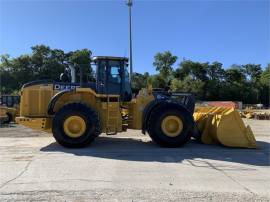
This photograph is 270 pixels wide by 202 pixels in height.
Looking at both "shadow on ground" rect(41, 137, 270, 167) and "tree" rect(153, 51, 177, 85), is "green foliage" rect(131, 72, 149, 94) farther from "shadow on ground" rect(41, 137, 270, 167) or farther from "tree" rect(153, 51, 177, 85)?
"tree" rect(153, 51, 177, 85)

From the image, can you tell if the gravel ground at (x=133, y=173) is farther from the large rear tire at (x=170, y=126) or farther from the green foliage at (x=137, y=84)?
the green foliage at (x=137, y=84)

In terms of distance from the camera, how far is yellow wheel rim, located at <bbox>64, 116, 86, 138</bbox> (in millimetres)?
13844

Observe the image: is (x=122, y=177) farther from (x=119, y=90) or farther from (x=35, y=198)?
(x=119, y=90)

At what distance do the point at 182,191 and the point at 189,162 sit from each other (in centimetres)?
338

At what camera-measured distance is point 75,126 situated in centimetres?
1388

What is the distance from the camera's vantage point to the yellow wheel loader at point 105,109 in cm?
1388

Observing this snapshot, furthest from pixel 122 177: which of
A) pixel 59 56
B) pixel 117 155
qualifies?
pixel 59 56

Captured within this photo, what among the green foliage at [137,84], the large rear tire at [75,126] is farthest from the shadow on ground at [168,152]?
the green foliage at [137,84]

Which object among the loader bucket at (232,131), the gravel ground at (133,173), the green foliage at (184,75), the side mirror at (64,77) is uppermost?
the green foliage at (184,75)

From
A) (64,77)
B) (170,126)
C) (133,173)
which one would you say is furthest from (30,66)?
(133,173)

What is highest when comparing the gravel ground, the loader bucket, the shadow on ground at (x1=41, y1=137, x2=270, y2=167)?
the loader bucket

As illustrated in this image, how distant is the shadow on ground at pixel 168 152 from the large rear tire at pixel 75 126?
0.99 ft

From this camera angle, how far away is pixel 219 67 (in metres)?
103

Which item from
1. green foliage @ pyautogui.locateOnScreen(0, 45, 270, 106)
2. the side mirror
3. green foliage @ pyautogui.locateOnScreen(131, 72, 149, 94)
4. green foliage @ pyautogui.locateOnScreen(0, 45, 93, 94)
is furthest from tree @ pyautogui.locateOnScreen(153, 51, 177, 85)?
the side mirror
